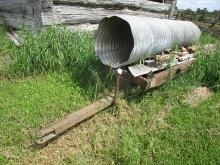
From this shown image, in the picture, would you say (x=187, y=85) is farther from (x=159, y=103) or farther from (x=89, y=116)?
(x=89, y=116)

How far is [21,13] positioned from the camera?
22.4ft

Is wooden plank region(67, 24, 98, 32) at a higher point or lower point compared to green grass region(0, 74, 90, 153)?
higher

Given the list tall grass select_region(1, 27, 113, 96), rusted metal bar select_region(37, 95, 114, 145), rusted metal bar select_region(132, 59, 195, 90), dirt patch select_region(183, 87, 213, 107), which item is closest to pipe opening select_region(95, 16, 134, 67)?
tall grass select_region(1, 27, 113, 96)

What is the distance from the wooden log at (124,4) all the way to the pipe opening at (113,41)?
63.5 inches

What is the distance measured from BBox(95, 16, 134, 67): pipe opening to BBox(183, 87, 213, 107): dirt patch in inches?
47.0

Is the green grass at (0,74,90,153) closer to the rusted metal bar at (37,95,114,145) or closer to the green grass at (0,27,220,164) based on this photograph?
the green grass at (0,27,220,164)

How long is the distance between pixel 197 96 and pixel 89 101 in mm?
1785

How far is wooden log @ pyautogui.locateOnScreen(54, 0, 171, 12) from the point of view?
672 centimetres

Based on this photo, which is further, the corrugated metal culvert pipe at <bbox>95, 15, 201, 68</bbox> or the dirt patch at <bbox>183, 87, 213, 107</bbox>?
the dirt patch at <bbox>183, 87, 213, 107</bbox>

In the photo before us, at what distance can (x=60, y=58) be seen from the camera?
5.30 m

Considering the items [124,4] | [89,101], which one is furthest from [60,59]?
[124,4]

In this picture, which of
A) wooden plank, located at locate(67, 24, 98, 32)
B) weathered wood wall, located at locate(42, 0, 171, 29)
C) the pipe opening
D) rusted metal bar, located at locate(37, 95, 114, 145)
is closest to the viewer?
rusted metal bar, located at locate(37, 95, 114, 145)

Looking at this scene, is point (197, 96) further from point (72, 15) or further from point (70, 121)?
point (72, 15)

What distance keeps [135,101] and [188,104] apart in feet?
2.71
